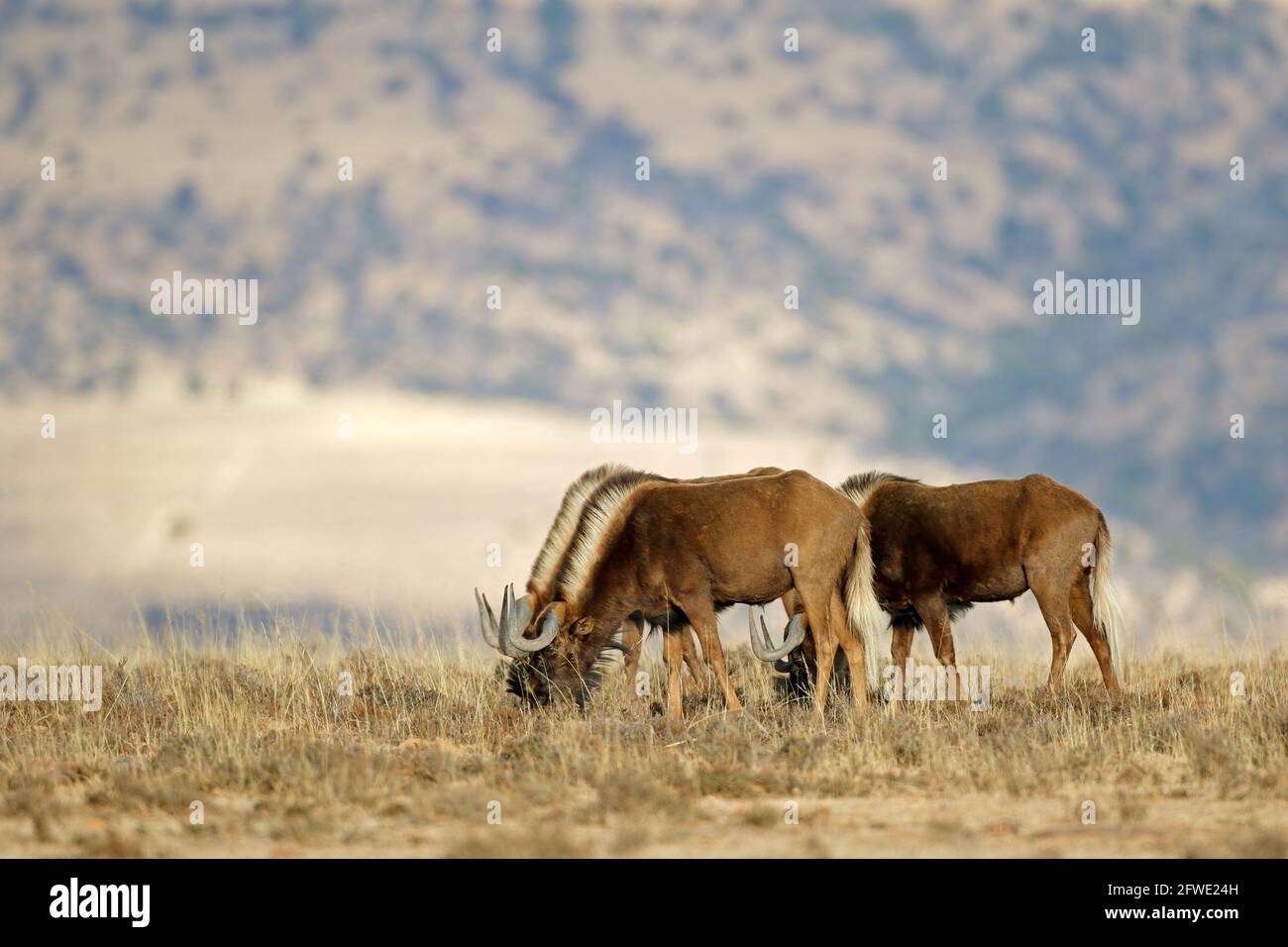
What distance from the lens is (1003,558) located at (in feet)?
46.2

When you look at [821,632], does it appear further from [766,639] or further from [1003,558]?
[1003,558]

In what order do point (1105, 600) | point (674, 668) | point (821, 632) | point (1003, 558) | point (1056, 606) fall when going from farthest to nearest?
point (1105, 600)
point (1003, 558)
point (1056, 606)
point (674, 668)
point (821, 632)

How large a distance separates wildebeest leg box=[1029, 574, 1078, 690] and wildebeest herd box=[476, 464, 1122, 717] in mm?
14

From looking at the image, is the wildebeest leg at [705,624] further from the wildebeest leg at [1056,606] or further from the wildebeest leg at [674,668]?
the wildebeest leg at [1056,606]

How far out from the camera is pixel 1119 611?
1433 cm

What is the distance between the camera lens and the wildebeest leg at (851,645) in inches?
514

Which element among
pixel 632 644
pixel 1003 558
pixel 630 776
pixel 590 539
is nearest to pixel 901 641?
pixel 1003 558

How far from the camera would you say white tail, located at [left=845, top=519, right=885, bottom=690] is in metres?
13.3

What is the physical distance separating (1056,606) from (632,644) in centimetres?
386

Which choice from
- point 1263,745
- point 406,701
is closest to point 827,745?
point 1263,745

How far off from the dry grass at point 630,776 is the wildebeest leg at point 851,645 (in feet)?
1.67

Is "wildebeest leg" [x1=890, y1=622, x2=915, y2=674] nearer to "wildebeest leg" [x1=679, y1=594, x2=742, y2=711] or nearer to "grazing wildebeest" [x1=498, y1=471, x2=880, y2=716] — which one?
"grazing wildebeest" [x1=498, y1=471, x2=880, y2=716]

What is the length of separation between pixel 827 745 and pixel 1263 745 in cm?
310
